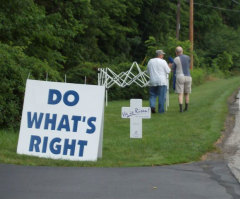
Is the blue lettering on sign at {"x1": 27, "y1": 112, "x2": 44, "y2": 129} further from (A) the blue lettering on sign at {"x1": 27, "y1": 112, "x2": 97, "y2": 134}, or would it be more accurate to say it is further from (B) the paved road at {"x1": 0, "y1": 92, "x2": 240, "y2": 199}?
(B) the paved road at {"x1": 0, "y1": 92, "x2": 240, "y2": 199}

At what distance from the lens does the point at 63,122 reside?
10.0 metres

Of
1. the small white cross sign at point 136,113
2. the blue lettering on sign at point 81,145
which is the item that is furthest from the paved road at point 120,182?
the small white cross sign at point 136,113

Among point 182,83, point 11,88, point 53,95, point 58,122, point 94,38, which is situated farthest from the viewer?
point 94,38

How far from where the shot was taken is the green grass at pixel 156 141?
→ 31.8 ft

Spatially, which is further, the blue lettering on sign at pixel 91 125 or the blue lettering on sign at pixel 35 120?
the blue lettering on sign at pixel 35 120

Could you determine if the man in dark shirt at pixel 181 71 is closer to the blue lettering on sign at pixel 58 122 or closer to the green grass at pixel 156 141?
the green grass at pixel 156 141

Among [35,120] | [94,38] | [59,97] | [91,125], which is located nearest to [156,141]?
[91,125]

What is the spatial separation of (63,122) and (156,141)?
223 centimetres

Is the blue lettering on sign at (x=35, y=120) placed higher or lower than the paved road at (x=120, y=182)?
higher

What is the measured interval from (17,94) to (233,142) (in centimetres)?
447

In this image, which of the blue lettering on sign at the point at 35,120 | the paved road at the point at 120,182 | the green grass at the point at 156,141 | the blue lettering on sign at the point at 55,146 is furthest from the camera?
the blue lettering on sign at the point at 35,120

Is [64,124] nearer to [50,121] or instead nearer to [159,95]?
[50,121]

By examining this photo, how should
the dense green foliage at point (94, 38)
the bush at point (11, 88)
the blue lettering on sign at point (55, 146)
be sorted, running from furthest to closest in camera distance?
1. the dense green foliage at point (94, 38)
2. the bush at point (11, 88)
3. the blue lettering on sign at point (55, 146)

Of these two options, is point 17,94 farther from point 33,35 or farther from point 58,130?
point 33,35
